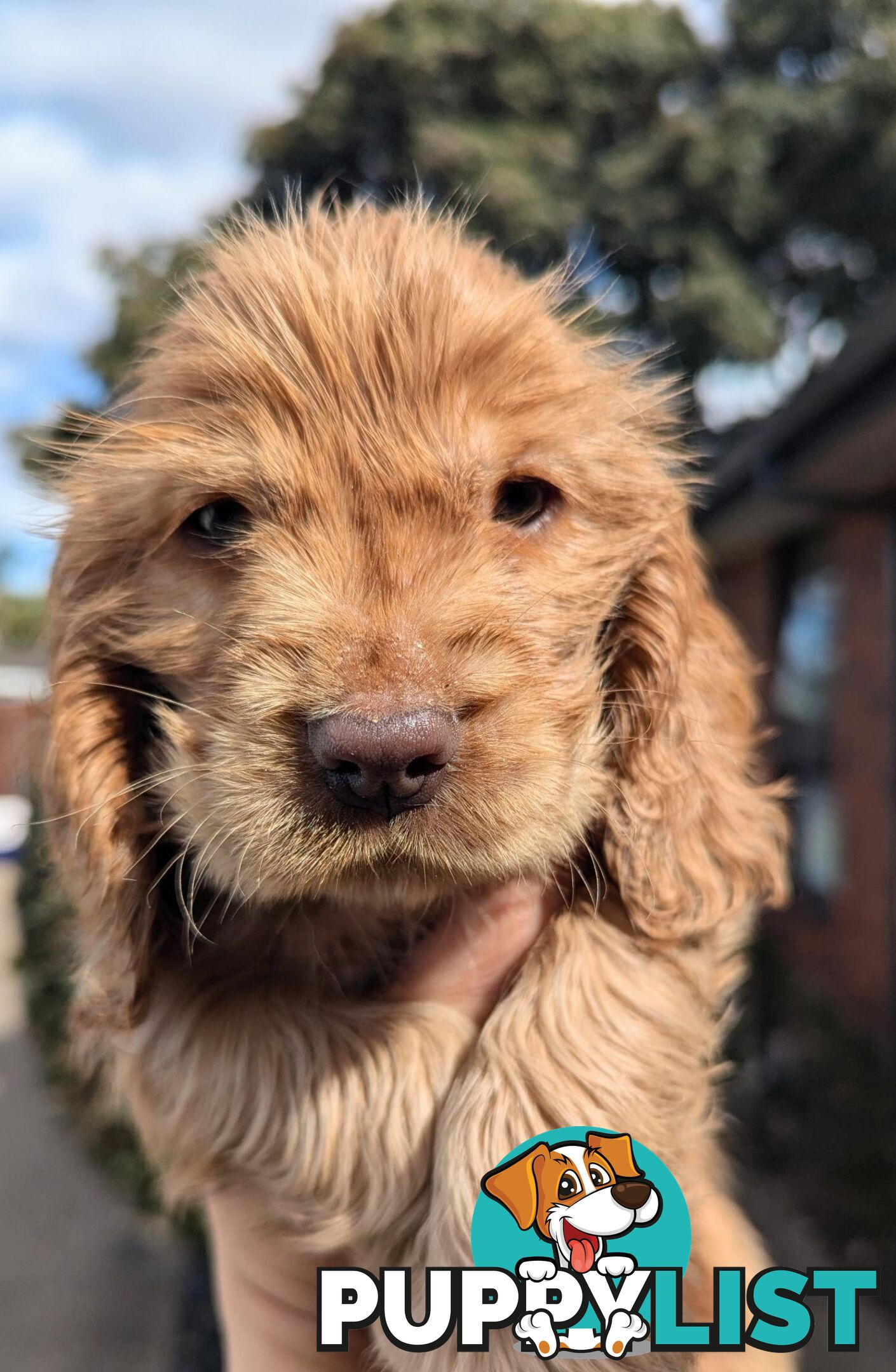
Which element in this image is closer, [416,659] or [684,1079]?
[416,659]

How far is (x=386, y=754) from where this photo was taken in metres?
1.21

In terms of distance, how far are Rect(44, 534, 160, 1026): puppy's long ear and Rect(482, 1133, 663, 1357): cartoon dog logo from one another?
0.75 meters

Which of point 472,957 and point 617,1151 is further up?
point 472,957

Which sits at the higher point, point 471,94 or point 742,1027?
point 471,94

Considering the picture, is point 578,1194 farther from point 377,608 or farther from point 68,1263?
point 68,1263

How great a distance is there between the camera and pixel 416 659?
1.30 m

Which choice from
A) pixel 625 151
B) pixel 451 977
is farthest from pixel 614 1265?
pixel 625 151

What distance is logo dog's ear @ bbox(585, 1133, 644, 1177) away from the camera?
148cm

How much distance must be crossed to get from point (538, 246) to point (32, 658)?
3.39 metres

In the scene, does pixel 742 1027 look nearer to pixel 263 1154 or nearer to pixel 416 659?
pixel 263 1154

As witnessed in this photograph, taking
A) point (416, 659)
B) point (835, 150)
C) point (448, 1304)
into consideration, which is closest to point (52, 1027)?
point (448, 1304)

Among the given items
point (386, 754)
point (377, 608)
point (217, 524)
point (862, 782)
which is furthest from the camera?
point (862, 782)

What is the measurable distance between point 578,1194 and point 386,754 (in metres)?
0.75

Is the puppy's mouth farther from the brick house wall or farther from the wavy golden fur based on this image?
the brick house wall
